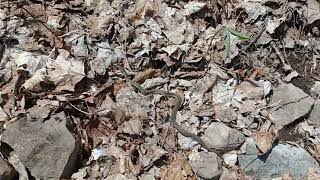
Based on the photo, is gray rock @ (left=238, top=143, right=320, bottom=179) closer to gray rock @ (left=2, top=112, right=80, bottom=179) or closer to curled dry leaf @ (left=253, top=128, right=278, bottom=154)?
curled dry leaf @ (left=253, top=128, right=278, bottom=154)

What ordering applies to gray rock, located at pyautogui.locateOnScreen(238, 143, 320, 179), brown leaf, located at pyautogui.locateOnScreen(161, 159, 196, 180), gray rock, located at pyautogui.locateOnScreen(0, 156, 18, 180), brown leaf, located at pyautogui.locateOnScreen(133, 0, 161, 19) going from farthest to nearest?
1. brown leaf, located at pyautogui.locateOnScreen(133, 0, 161, 19)
2. gray rock, located at pyautogui.locateOnScreen(238, 143, 320, 179)
3. brown leaf, located at pyautogui.locateOnScreen(161, 159, 196, 180)
4. gray rock, located at pyautogui.locateOnScreen(0, 156, 18, 180)

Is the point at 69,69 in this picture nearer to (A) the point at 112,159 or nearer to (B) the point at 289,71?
(A) the point at 112,159

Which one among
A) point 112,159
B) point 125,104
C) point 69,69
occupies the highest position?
point 69,69

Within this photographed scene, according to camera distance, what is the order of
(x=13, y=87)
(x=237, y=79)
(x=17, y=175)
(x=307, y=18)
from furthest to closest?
1. (x=307, y=18)
2. (x=237, y=79)
3. (x=13, y=87)
4. (x=17, y=175)

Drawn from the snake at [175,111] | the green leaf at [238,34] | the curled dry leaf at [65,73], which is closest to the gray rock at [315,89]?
the green leaf at [238,34]

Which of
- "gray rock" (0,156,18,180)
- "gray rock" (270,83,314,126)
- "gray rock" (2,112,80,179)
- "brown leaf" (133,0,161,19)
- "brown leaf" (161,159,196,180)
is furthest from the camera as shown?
"brown leaf" (133,0,161,19)

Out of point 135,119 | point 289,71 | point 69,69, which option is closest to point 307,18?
point 289,71

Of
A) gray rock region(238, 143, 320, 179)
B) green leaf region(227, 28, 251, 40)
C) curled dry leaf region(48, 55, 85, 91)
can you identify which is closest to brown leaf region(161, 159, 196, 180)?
gray rock region(238, 143, 320, 179)
